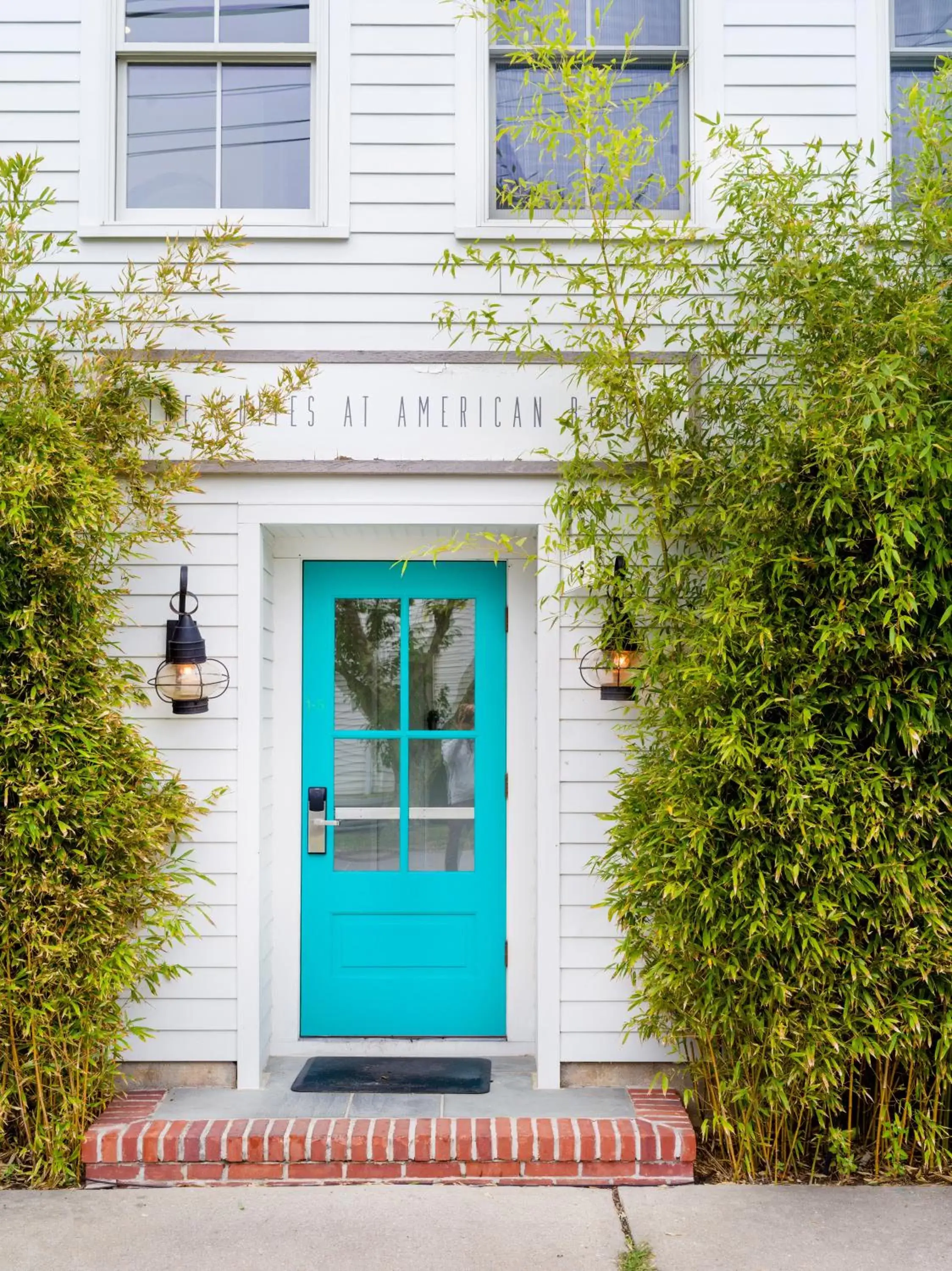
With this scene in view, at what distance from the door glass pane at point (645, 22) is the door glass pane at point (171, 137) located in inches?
59.2

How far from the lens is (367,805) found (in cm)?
379

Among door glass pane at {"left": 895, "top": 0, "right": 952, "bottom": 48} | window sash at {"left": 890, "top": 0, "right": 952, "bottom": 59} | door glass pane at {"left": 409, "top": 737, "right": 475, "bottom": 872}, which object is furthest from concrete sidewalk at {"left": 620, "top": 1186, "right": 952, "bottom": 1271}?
door glass pane at {"left": 895, "top": 0, "right": 952, "bottom": 48}

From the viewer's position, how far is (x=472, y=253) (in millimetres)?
3512

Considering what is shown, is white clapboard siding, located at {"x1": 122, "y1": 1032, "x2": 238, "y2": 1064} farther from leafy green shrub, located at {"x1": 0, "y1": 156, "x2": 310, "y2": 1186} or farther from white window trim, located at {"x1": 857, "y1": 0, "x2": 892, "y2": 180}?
white window trim, located at {"x1": 857, "y1": 0, "x2": 892, "y2": 180}

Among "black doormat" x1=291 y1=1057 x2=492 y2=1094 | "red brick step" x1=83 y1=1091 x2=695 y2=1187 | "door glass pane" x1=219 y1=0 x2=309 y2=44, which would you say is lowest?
"red brick step" x1=83 y1=1091 x2=695 y2=1187

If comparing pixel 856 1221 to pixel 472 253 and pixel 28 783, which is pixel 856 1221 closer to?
pixel 28 783

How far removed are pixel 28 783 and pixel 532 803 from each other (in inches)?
68.9

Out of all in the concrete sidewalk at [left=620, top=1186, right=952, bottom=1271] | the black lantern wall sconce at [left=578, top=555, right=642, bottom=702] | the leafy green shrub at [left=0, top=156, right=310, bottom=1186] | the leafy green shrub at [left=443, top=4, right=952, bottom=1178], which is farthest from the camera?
the black lantern wall sconce at [left=578, top=555, right=642, bottom=702]

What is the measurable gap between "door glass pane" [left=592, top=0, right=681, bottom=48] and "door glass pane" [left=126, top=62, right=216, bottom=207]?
150cm

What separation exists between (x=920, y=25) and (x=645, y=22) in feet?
3.45

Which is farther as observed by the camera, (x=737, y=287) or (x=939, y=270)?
(x=737, y=287)

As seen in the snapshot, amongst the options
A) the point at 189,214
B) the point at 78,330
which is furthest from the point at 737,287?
the point at 78,330

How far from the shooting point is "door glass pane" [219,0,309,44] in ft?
12.1

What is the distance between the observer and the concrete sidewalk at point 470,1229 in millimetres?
2607
